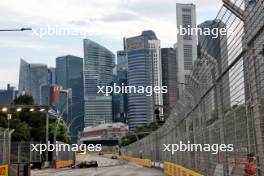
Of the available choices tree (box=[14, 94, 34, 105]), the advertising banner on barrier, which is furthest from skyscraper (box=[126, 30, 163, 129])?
the advertising banner on barrier

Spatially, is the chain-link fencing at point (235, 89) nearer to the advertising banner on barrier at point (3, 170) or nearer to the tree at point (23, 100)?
the advertising banner on barrier at point (3, 170)

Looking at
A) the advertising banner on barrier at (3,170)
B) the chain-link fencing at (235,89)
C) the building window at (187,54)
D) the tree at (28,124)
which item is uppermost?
the building window at (187,54)

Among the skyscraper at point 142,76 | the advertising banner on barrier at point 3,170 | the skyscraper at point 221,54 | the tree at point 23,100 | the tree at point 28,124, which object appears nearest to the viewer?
the skyscraper at point 221,54

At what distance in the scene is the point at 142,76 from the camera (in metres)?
145

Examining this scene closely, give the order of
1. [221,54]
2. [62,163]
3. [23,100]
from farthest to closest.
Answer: [23,100] < [62,163] < [221,54]

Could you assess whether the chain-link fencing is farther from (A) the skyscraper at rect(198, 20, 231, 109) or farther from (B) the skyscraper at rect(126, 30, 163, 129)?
(B) the skyscraper at rect(126, 30, 163, 129)

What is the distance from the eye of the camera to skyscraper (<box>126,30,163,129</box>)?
13494cm

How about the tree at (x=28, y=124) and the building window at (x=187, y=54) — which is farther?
the tree at (x=28, y=124)

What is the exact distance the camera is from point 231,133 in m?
9.23

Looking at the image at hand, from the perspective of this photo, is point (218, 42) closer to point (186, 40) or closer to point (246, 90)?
point (246, 90)

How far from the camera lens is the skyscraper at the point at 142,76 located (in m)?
135

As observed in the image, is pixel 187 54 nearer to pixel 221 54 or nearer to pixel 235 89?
pixel 221 54

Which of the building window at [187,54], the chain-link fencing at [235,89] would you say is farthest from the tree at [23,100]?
the chain-link fencing at [235,89]

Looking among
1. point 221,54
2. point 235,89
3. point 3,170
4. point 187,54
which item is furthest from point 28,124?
point 235,89
